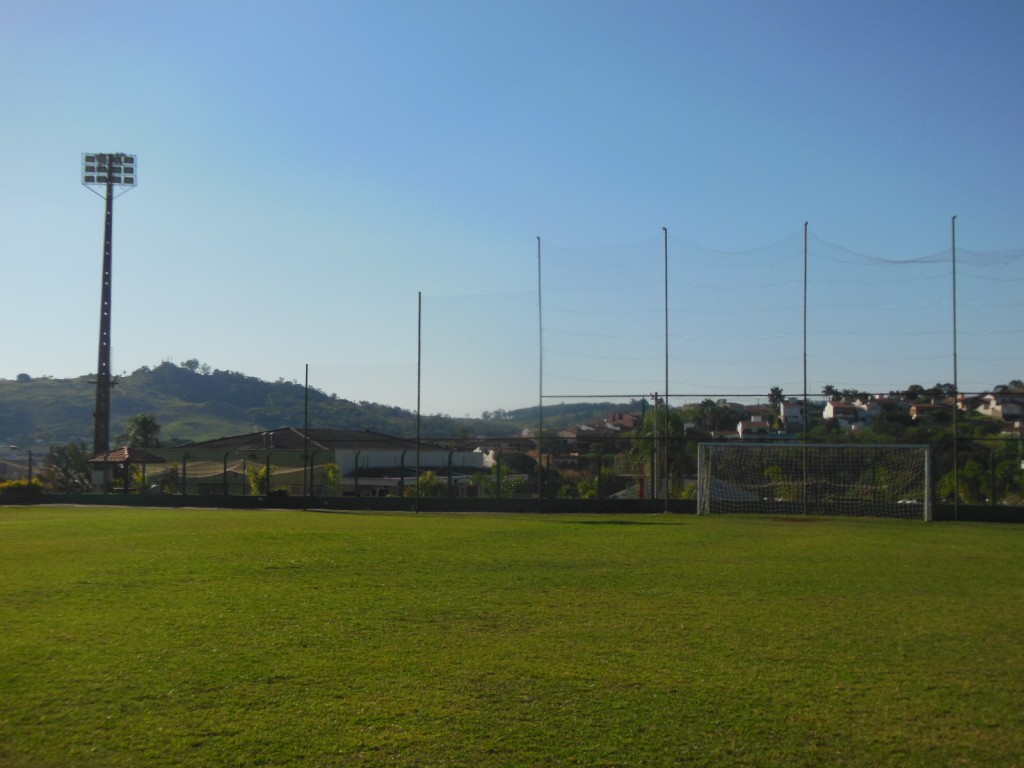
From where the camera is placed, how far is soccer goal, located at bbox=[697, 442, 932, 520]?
24.5 m

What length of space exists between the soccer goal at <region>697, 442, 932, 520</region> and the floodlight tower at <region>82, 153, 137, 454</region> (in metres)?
31.1

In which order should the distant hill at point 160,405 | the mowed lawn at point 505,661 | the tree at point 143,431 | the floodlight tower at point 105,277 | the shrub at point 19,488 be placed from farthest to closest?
the distant hill at point 160,405 < the tree at point 143,431 < the floodlight tower at point 105,277 < the shrub at point 19,488 < the mowed lawn at point 505,661

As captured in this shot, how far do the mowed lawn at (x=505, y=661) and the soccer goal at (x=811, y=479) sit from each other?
11.5 m

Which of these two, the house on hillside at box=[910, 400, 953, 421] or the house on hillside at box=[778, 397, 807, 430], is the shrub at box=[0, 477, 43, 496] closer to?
the house on hillside at box=[778, 397, 807, 430]

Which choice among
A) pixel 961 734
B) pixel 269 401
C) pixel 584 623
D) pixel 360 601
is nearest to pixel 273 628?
pixel 360 601

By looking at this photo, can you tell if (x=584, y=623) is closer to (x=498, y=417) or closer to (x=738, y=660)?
(x=738, y=660)

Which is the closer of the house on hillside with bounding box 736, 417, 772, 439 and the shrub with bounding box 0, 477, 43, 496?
the house on hillside with bounding box 736, 417, 772, 439

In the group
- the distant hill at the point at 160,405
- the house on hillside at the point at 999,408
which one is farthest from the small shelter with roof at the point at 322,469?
the distant hill at the point at 160,405

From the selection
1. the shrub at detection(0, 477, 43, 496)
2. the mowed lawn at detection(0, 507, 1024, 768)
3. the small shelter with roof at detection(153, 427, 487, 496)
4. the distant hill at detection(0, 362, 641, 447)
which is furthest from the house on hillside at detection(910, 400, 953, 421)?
the distant hill at detection(0, 362, 641, 447)

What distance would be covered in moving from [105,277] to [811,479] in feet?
125

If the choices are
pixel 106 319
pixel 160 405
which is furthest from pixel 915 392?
pixel 160 405

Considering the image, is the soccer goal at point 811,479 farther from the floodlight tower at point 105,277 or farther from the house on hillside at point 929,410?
the floodlight tower at point 105,277

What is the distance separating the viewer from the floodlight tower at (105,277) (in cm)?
4650

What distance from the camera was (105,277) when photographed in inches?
1895
